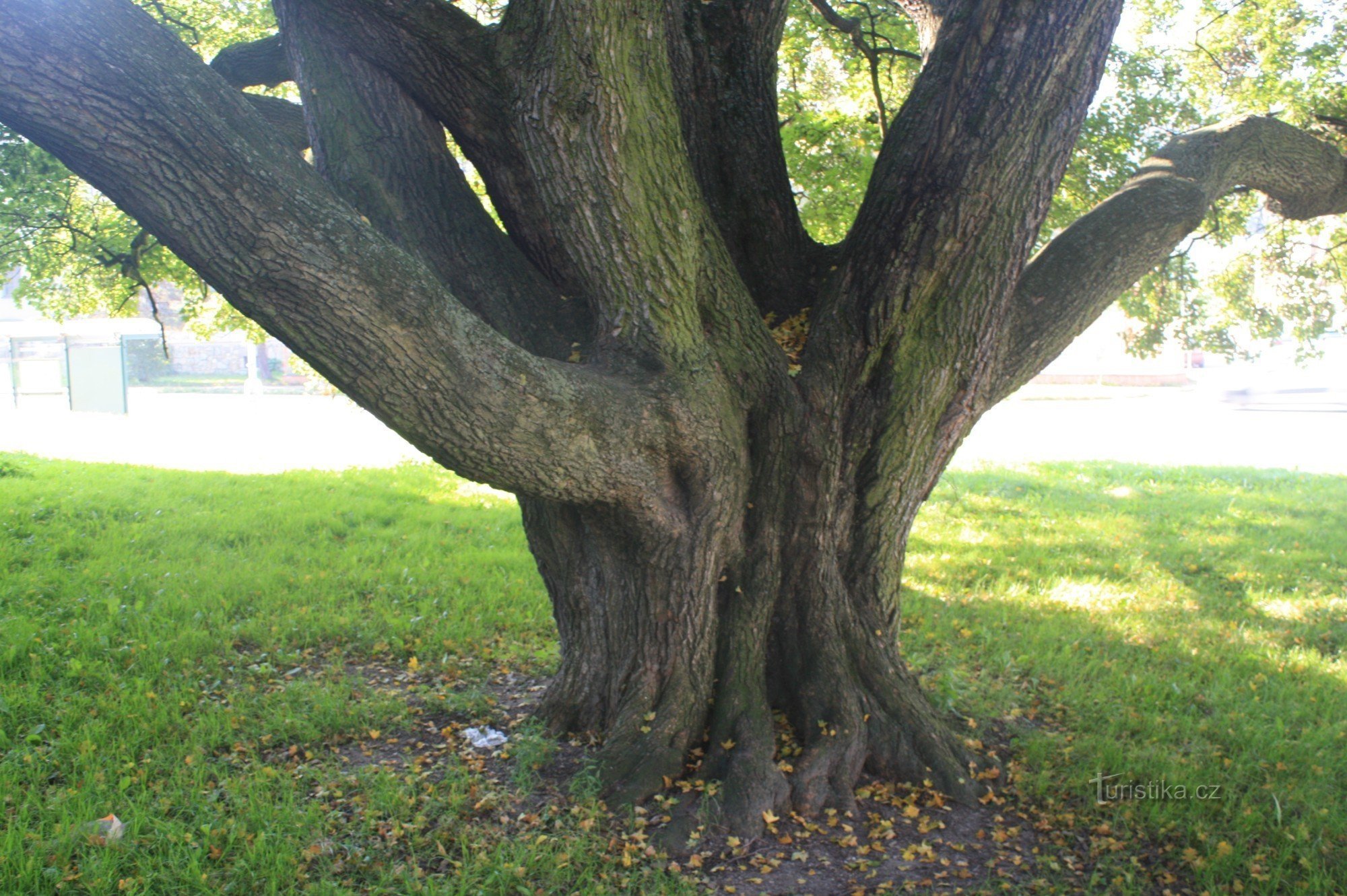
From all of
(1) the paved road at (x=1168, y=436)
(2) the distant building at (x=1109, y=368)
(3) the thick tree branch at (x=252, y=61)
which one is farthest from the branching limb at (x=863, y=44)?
(2) the distant building at (x=1109, y=368)

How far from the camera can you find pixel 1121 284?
14.1ft

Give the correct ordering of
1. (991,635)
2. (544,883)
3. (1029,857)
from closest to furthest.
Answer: (544,883)
(1029,857)
(991,635)

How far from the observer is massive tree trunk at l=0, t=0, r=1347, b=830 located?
145 inches

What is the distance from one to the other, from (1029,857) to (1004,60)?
3.23 metres

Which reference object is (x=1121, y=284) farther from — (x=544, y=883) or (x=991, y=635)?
(x=544, y=883)

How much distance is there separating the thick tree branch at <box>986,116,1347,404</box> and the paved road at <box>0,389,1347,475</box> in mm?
9863

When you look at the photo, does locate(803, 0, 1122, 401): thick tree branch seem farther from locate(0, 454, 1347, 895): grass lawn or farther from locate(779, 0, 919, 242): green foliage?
locate(779, 0, 919, 242): green foliage

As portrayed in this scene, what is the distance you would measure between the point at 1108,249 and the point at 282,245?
3585mm

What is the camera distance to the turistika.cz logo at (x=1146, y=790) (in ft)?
12.9

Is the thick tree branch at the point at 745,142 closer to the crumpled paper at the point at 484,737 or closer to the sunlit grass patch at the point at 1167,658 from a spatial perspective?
the sunlit grass patch at the point at 1167,658

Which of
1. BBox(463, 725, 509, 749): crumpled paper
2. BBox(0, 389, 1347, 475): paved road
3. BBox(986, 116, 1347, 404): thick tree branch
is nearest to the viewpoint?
BBox(986, 116, 1347, 404): thick tree branch

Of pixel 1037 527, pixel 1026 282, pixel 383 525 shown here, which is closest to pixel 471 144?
pixel 1026 282

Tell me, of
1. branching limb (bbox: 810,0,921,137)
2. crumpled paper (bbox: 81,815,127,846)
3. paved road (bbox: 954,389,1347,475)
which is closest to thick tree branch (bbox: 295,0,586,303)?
crumpled paper (bbox: 81,815,127,846)

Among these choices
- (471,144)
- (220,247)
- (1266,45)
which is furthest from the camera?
(1266,45)
